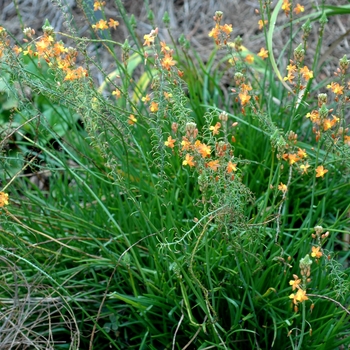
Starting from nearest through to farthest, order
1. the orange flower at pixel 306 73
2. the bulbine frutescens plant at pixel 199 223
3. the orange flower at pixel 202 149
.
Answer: the orange flower at pixel 202 149 < the bulbine frutescens plant at pixel 199 223 < the orange flower at pixel 306 73

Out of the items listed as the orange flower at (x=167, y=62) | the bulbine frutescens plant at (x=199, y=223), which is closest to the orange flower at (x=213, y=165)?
the bulbine frutescens plant at (x=199, y=223)

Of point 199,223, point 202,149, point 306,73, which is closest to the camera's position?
point 202,149

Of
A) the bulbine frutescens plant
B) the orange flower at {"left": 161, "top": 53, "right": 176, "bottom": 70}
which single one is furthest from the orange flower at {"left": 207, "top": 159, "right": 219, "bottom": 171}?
the orange flower at {"left": 161, "top": 53, "right": 176, "bottom": 70}

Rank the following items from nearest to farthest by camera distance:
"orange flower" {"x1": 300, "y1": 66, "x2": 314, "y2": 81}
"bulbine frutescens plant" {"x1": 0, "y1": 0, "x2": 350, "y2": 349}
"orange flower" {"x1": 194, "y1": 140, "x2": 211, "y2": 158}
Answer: "orange flower" {"x1": 194, "y1": 140, "x2": 211, "y2": 158} → "bulbine frutescens plant" {"x1": 0, "y1": 0, "x2": 350, "y2": 349} → "orange flower" {"x1": 300, "y1": 66, "x2": 314, "y2": 81}

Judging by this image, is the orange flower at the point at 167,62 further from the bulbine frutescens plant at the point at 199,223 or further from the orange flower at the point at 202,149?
the orange flower at the point at 202,149

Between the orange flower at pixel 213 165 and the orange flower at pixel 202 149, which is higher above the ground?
the orange flower at pixel 202 149

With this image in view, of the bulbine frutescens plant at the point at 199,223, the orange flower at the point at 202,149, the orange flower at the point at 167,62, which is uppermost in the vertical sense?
the orange flower at the point at 167,62

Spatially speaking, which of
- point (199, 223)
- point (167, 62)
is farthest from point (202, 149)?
point (167, 62)

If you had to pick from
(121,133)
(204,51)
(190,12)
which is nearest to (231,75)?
(204,51)

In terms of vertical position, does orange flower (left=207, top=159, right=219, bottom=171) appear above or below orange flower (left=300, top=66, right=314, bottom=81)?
below

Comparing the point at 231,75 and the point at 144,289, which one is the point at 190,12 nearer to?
the point at 231,75

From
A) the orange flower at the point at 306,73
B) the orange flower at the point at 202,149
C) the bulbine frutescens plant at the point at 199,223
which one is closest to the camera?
the orange flower at the point at 202,149

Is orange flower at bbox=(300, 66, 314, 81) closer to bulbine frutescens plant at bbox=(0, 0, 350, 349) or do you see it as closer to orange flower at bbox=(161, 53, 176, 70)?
bulbine frutescens plant at bbox=(0, 0, 350, 349)

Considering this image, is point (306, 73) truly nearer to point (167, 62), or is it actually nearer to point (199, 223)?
point (167, 62)
